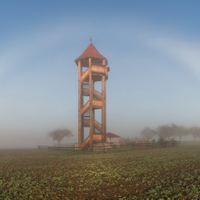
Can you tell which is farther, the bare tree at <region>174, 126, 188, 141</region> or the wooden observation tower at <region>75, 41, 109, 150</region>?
the bare tree at <region>174, 126, 188, 141</region>

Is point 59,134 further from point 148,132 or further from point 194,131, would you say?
point 194,131

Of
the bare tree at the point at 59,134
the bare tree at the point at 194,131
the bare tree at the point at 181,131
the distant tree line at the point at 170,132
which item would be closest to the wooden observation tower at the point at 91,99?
the bare tree at the point at 59,134

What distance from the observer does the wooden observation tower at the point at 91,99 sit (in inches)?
1457

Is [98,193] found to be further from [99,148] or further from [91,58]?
[91,58]

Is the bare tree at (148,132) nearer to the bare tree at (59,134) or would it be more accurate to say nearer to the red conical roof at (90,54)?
the bare tree at (59,134)

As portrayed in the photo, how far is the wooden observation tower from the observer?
37000 mm

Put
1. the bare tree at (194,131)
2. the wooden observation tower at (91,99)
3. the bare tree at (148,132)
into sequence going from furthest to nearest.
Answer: the bare tree at (194,131), the bare tree at (148,132), the wooden observation tower at (91,99)

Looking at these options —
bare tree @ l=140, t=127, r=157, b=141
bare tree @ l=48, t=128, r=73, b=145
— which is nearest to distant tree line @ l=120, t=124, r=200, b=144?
bare tree @ l=140, t=127, r=157, b=141

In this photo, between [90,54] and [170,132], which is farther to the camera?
[170,132]

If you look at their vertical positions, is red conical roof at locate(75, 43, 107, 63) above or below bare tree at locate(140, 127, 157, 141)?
above

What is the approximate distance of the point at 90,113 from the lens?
120 ft

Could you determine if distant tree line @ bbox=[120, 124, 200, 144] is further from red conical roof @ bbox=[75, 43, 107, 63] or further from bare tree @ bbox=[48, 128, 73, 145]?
red conical roof @ bbox=[75, 43, 107, 63]

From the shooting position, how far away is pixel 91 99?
37156mm

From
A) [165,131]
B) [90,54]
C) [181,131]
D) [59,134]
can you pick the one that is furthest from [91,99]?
[181,131]
